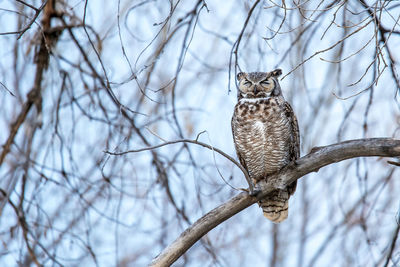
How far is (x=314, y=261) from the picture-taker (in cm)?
738

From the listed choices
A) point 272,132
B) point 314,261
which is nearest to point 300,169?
point 272,132

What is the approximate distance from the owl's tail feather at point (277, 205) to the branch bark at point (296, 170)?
2.83ft

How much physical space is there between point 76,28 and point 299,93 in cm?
326

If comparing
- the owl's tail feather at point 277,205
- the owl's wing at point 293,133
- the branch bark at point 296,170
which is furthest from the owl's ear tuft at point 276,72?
the branch bark at point 296,170

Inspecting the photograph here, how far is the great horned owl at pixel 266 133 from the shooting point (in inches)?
150

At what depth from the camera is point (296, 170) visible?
3.02 m

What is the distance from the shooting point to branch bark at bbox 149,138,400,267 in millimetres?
2559

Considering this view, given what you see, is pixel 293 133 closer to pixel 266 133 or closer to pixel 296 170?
pixel 266 133

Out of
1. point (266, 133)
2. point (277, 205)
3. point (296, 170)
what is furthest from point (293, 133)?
point (296, 170)

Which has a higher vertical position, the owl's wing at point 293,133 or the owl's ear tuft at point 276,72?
the owl's ear tuft at point 276,72

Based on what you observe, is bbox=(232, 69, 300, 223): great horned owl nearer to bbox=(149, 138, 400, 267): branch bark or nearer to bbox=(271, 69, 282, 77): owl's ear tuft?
bbox=(271, 69, 282, 77): owl's ear tuft

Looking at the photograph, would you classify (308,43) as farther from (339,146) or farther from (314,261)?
(314,261)

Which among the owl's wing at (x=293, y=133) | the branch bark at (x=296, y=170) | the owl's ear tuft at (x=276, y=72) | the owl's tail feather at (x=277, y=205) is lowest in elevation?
the branch bark at (x=296, y=170)

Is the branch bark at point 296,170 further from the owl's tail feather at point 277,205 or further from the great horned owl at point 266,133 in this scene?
the owl's tail feather at point 277,205
